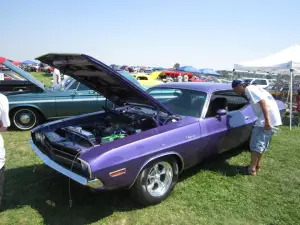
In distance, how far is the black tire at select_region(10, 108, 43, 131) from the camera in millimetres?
7164

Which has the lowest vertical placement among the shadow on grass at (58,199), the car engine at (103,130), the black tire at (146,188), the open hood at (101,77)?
the shadow on grass at (58,199)

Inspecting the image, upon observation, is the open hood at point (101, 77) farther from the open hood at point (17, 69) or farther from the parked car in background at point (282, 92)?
the parked car in background at point (282, 92)

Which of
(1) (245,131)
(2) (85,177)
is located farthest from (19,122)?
(1) (245,131)

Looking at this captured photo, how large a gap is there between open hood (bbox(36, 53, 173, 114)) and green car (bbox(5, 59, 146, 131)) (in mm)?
2508

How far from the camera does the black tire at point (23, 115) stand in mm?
7164

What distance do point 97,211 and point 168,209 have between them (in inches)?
34.7

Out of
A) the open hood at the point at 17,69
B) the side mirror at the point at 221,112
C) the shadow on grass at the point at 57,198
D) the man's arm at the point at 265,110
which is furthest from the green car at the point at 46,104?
the man's arm at the point at 265,110

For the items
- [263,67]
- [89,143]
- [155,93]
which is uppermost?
[263,67]

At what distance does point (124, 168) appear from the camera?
304 cm

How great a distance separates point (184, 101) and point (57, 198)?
2.36 metres

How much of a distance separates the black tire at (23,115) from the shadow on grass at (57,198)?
292 cm

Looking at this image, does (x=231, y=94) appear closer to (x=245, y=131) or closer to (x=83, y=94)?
(x=245, y=131)

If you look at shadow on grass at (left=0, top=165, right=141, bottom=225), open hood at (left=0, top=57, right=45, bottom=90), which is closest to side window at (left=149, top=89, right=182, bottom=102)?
shadow on grass at (left=0, top=165, right=141, bottom=225)

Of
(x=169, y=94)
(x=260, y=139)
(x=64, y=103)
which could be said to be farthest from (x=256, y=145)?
(x=64, y=103)
